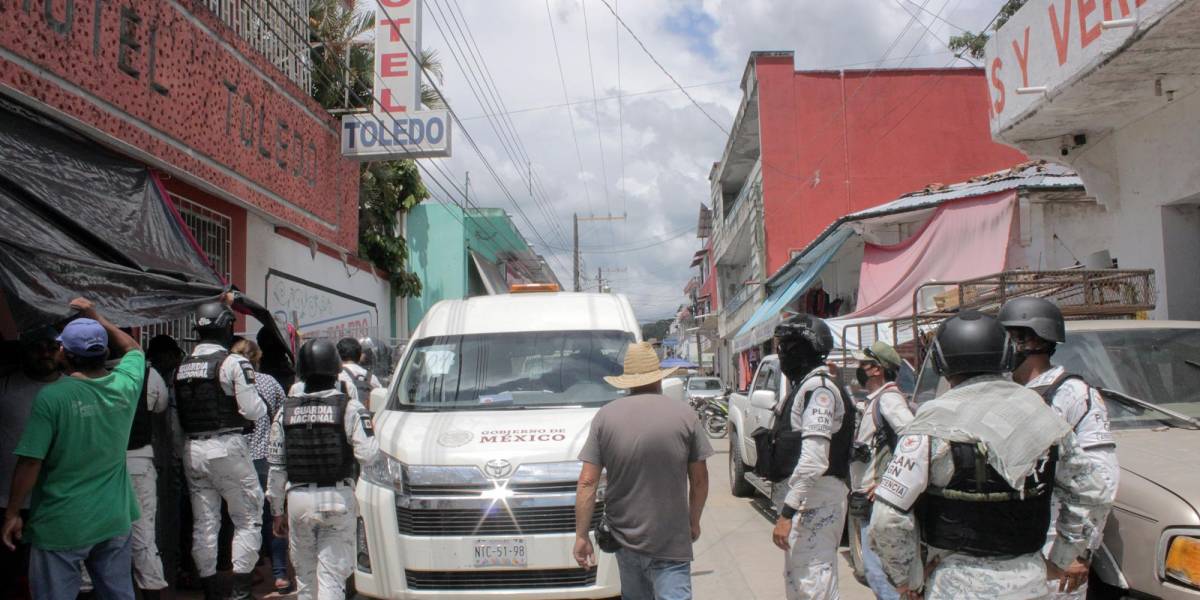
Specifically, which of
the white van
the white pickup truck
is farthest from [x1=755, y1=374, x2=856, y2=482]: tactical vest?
the white pickup truck

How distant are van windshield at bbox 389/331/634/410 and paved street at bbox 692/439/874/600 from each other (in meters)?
1.87

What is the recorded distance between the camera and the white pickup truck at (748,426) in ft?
30.3

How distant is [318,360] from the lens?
502 centimetres

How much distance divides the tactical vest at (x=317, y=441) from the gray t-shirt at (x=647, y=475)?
72.9 inches

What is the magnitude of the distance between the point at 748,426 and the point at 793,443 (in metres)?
5.65

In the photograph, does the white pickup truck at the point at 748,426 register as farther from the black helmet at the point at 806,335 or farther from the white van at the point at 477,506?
the black helmet at the point at 806,335

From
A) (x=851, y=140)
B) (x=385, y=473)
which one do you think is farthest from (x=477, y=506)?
(x=851, y=140)

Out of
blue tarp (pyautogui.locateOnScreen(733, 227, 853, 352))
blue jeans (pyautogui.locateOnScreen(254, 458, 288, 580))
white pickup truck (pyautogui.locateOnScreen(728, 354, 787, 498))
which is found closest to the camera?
blue jeans (pyautogui.locateOnScreen(254, 458, 288, 580))

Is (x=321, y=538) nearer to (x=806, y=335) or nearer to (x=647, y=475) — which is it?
(x=647, y=475)

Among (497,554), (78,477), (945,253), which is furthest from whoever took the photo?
(945,253)

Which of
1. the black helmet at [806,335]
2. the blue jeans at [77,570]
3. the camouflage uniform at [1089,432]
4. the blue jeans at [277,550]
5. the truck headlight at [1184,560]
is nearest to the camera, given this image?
the camouflage uniform at [1089,432]

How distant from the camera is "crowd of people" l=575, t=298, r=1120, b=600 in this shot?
2742 millimetres

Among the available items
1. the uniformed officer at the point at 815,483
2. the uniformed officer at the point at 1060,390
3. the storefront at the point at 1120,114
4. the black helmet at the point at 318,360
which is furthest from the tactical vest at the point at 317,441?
the storefront at the point at 1120,114

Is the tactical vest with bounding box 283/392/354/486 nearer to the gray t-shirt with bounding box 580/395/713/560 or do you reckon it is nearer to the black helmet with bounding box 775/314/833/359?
the gray t-shirt with bounding box 580/395/713/560
